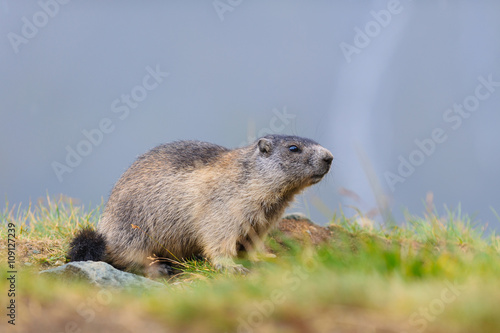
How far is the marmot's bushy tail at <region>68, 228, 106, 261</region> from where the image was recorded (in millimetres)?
7922

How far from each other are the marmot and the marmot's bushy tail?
0.02m

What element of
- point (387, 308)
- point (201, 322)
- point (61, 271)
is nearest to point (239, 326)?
point (201, 322)

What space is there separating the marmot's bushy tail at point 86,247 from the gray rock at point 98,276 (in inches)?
44.5

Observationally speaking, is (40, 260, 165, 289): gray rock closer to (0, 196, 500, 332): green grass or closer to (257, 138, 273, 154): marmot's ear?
(0, 196, 500, 332): green grass

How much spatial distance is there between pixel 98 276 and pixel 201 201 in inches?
84.7

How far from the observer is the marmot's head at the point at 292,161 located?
777 centimetres

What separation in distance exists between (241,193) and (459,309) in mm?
4757

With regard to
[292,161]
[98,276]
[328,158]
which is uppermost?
[328,158]

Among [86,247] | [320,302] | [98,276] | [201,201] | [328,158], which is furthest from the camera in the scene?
[201,201]

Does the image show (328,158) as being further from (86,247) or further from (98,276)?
(86,247)

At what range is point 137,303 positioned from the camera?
175 inches

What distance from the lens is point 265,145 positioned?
808cm

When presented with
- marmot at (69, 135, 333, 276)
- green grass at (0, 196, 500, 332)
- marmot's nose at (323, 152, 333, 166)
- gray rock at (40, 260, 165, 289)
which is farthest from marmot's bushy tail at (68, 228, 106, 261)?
marmot's nose at (323, 152, 333, 166)

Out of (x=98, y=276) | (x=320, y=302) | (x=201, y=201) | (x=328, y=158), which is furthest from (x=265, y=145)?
(x=320, y=302)
